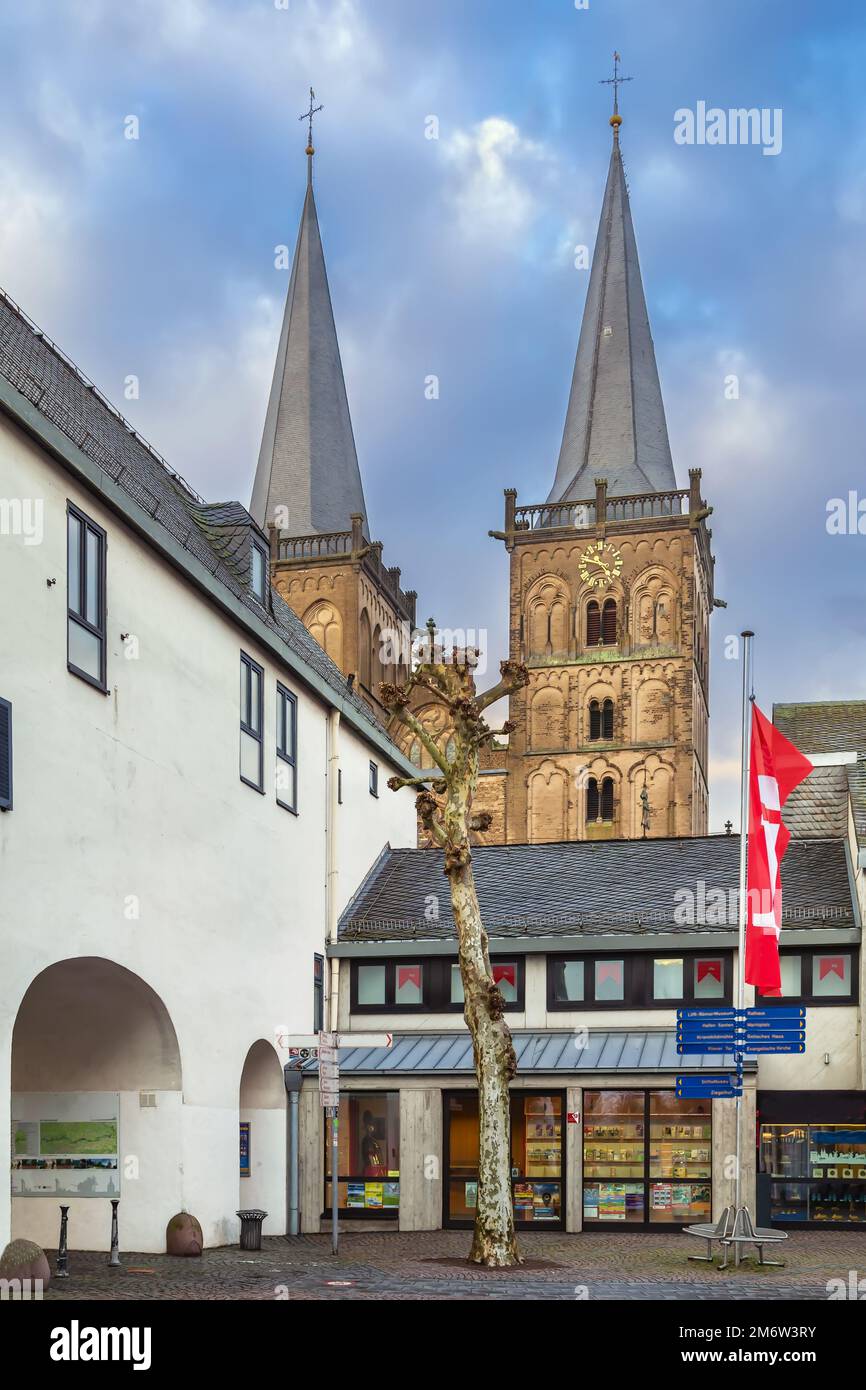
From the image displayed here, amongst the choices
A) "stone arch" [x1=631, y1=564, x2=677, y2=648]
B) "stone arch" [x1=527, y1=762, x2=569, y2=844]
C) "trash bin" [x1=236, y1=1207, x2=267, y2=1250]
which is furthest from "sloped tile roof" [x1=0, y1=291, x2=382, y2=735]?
"stone arch" [x1=631, y1=564, x2=677, y2=648]

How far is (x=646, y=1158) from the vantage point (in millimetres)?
25812

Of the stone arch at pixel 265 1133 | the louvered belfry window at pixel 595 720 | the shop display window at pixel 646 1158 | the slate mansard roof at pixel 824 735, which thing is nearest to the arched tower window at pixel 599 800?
the louvered belfry window at pixel 595 720

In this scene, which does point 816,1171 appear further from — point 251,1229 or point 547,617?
point 547,617

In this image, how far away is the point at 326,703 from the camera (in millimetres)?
29500

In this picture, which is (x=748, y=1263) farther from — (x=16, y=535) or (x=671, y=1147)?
(x=16, y=535)

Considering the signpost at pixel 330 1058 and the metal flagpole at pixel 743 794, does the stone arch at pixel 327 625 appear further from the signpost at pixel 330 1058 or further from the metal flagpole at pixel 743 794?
the metal flagpole at pixel 743 794

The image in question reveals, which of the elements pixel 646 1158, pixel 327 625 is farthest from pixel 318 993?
pixel 327 625

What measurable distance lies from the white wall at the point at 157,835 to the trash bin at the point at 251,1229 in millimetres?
336

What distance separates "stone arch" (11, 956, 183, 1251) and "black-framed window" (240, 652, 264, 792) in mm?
4560

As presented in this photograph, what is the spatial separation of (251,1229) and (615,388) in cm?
7250

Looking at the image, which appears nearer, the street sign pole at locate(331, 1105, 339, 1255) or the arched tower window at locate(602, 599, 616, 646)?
the street sign pole at locate(331, 1105, 339, 1255)

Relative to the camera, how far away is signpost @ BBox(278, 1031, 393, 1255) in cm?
2109

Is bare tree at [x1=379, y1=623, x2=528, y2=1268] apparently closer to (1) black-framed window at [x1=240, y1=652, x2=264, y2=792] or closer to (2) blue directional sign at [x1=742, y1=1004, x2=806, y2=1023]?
(2) blue directional sign at [x1=742, y1=1004, x2=806, y2=1023]

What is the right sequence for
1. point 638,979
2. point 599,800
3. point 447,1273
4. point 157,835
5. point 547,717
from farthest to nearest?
point 547,717 < point 599,800 < point 638,979 < point 157,835 < point 447,1273
